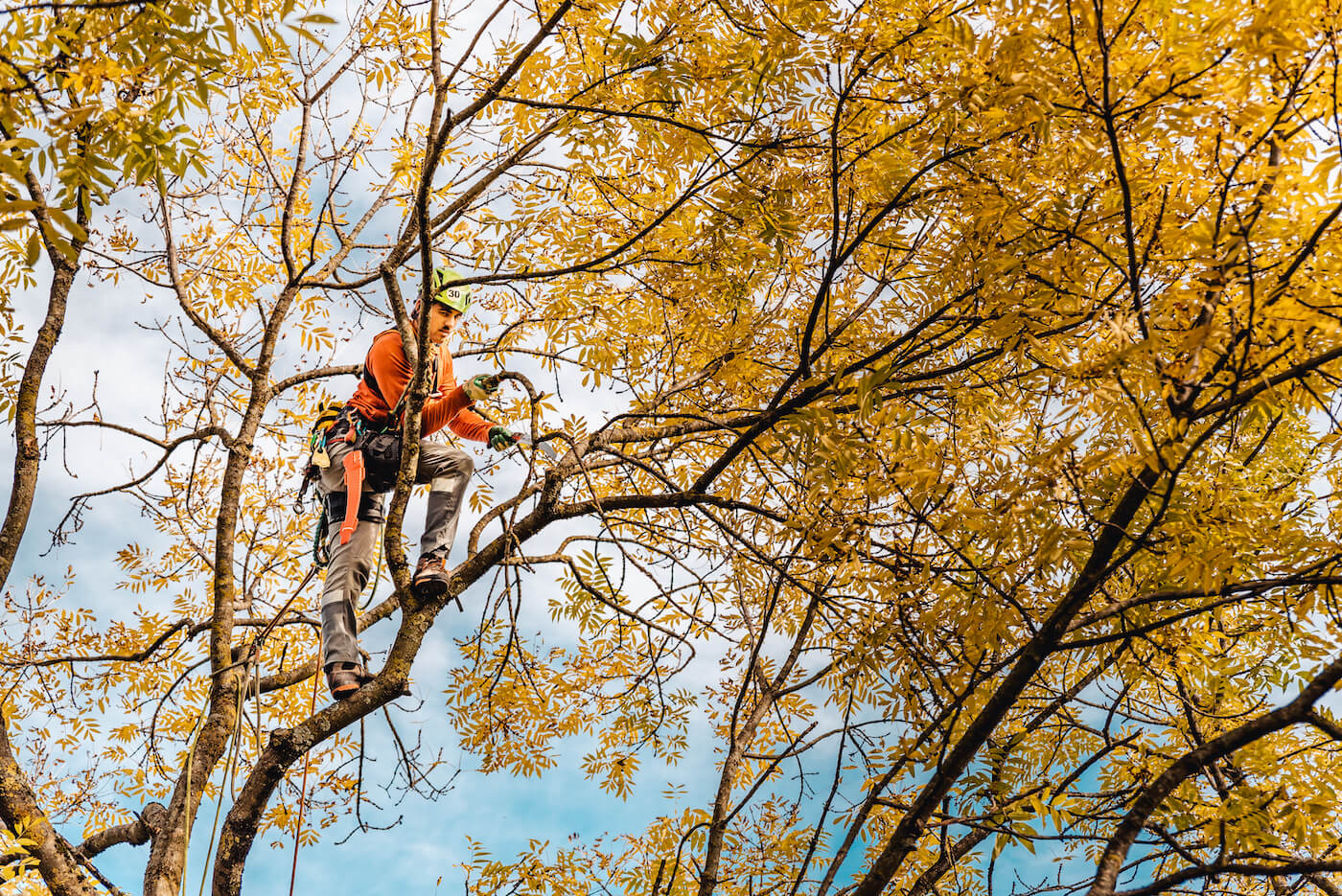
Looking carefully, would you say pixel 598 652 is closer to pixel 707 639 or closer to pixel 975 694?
pixel 707 639

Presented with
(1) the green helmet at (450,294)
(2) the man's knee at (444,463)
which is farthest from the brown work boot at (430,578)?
(1) the green helmet at (450,294)

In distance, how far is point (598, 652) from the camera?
674 cm

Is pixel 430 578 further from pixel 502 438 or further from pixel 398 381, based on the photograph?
pixel 398 381

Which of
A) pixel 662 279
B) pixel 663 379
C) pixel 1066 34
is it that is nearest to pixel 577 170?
pixel 662 279

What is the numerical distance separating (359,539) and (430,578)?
0.67 m

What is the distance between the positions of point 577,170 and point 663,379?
1245 millimetres

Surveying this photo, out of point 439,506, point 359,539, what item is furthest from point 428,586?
point 359,539

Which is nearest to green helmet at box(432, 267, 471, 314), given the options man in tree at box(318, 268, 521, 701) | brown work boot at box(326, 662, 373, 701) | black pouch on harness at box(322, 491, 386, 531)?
man in tree at box(318, 268, 521, 701)

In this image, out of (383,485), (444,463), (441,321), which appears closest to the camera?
(444,463)

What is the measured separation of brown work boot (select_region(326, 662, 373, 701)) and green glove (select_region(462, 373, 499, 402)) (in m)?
1.58

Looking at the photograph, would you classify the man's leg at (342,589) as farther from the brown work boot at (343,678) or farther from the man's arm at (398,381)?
the man's arm at (398,381)

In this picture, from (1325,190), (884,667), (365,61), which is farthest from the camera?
(365,61)

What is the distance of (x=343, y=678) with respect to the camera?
5.01m

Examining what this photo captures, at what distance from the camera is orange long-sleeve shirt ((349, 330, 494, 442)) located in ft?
17.3
